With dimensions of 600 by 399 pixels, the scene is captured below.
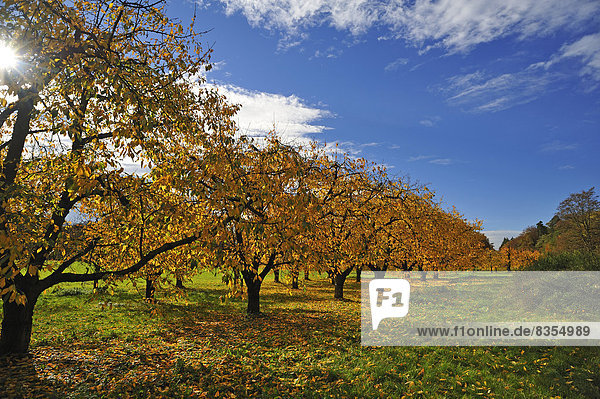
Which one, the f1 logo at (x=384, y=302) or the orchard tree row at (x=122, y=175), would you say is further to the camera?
the f1 logo at (x=384, y=302)

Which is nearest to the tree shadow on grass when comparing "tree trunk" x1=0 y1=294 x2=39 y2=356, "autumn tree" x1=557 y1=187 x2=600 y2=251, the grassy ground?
the grassy ground

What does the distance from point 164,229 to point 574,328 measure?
15.8 meters

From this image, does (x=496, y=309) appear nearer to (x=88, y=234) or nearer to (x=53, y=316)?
(x=88, y=234)

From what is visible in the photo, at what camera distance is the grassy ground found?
846cm

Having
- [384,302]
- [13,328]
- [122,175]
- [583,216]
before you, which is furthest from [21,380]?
[583,216]

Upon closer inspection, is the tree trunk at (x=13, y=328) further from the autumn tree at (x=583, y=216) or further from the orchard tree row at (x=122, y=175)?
the autumn tree at (x=583, y=216)

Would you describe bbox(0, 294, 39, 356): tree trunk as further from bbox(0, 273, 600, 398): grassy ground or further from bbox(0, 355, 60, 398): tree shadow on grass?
bbox(0, 273, 600, 398): grassy ground

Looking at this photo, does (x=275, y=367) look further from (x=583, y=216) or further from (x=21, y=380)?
(x=583, y=216)

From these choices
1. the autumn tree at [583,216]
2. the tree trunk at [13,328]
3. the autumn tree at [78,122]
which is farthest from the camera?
the autumn tree at [583,216]

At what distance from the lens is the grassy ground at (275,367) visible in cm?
846

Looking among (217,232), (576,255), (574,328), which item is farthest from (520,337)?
(217,232)

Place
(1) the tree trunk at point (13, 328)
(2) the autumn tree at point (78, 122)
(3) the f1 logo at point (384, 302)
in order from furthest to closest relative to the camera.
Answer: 1. (3) the f1 logo at point (384, 302)
2. (1) the tree trunk at point (13, 328)
3. (2) the autumn tree at point (78, 122)

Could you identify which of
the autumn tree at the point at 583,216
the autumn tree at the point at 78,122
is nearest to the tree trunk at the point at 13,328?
the autumn tree at the point at 78,122

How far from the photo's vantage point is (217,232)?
743 cm
